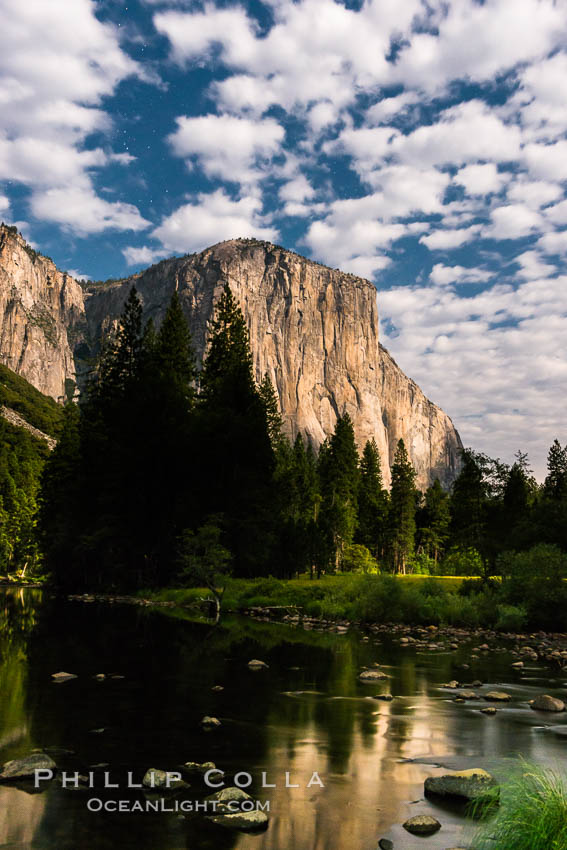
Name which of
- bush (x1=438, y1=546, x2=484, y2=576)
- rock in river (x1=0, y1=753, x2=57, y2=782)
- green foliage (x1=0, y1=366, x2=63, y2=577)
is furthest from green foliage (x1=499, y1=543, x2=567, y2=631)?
green foliage (x1=0, y1=366, x2=63, y2=577)

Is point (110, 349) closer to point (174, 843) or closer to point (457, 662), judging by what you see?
point (457, 662)

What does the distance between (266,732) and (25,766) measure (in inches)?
144

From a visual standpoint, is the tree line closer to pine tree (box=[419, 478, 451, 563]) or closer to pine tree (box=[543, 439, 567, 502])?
pine tree (box=[543, 439, 567, 502])

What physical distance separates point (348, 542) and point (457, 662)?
61.0 m

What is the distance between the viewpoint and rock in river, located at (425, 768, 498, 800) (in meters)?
6.91

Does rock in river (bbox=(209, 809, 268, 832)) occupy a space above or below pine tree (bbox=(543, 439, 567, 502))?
below

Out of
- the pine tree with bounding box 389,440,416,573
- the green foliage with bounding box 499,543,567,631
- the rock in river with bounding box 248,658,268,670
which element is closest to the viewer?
the rock in river with bounding box 248,658,268,670

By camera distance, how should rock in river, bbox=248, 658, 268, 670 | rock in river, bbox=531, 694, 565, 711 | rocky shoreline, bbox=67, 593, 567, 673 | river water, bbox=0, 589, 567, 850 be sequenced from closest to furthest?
river water, bbox=0, 589, 567, 850 < rock in river, bbox=531, 694, 565, 711 < rock in river, bbox=248, 658, 268, 670 < rocky shoreline, bbox=67, 593, 567, 673

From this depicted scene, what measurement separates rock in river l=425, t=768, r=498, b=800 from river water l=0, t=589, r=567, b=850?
0.65ft

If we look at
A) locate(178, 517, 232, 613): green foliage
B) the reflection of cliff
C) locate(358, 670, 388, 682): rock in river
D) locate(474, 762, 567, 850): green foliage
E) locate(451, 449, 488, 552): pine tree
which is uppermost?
locate(451, 449, 488, 552): pine tree

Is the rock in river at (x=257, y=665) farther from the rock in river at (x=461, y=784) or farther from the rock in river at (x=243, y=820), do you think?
the rock in river at (x=243, y=820)

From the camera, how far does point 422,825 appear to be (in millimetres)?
6109

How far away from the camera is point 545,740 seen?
31.5 ft

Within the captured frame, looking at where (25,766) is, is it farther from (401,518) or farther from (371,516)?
(371,516)
